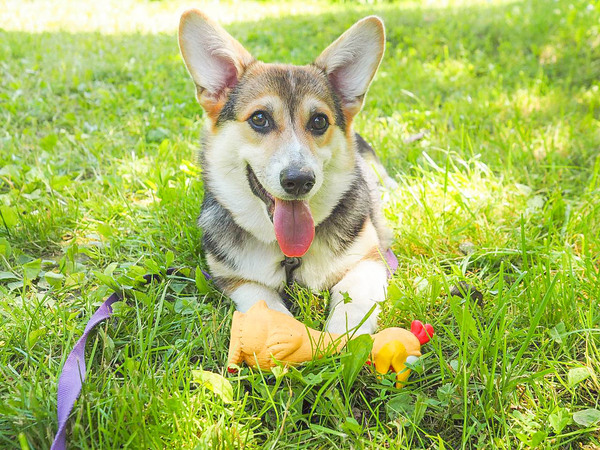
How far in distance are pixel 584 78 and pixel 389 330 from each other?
4.87m

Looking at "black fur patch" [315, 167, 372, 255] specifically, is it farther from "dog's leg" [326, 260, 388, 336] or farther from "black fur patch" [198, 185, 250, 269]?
"black fur patch" [198, 185, 250, 269]

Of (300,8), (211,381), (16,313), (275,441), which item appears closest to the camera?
(275,441)

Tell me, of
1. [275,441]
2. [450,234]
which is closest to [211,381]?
[275,441]

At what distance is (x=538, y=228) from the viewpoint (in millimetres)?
2926

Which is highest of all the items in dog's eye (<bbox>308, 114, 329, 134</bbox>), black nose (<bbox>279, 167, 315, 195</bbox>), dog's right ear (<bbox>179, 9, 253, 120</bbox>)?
dog's right ear (<bbox>179, 9, 253, 120</bbox>)

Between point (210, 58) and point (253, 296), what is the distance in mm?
1338

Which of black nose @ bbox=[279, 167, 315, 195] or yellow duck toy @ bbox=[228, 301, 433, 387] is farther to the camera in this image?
black nose @ bbox=[279, 167, 315, 195]

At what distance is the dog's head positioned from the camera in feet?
7.98

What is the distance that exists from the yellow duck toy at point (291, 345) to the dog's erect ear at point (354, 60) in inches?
57.8

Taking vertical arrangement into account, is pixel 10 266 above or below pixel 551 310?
below

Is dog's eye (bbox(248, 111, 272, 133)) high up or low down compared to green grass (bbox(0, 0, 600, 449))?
up

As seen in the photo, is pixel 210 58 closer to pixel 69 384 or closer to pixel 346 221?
pixel 346 221

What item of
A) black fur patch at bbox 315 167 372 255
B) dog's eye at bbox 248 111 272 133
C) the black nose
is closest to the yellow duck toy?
the black nose

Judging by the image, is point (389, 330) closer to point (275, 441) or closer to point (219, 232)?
point (275, 441)
